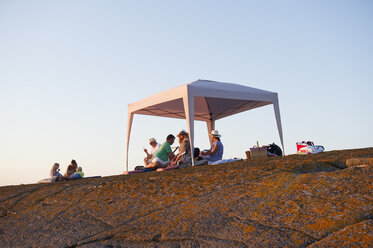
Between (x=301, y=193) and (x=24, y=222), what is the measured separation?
2802 mm

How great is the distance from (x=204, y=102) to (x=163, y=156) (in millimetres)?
4529

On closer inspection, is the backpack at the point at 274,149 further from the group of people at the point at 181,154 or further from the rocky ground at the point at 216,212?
the rocky ground at the point at 216,212

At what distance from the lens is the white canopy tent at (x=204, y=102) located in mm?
7805

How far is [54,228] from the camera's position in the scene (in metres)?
2.90

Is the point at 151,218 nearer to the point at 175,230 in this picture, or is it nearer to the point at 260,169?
the point at 175,230

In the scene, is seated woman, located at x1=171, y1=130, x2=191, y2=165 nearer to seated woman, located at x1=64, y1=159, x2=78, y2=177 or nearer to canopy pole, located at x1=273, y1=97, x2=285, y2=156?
canopy pole, located at x1=273, y1=97, x2=285, y2=156

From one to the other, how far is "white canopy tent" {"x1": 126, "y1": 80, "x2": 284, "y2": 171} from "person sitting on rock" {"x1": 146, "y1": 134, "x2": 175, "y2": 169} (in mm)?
597

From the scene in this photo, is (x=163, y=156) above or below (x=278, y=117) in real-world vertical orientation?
below

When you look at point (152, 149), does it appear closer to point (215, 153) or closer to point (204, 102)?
point (215, 153)

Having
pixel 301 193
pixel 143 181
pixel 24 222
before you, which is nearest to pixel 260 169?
pixel 301 193

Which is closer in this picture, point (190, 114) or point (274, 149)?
point (190, 114)

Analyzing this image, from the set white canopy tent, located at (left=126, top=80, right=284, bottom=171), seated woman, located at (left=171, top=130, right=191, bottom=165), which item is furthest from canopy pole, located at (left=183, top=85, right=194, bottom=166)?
seated woman, located at (left=171, top=130, right=191, bottom=165)

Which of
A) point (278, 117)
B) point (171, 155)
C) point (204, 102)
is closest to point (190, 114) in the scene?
point (171, 155)

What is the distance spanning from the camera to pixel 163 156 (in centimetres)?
773
